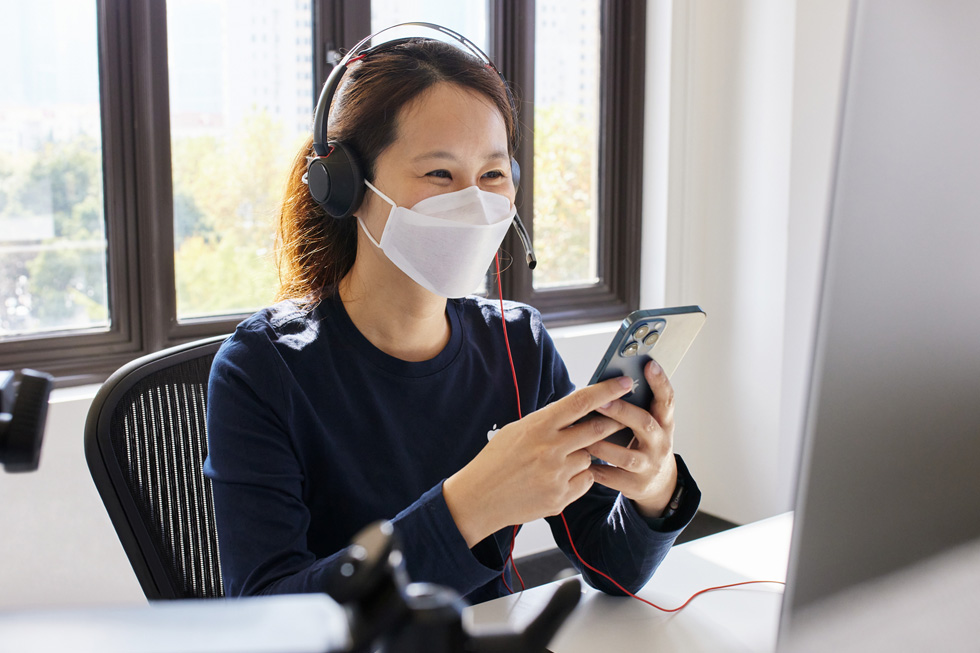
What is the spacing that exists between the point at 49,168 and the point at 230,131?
1.44 ft

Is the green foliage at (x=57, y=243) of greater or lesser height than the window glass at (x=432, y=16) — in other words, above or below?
below

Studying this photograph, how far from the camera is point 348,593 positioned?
0.26m

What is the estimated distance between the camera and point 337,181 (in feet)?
3.66

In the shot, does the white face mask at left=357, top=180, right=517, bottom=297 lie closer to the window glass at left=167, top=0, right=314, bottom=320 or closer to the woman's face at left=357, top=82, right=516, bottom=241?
the woman's face at left=357, top=82, right=516, bottom=241

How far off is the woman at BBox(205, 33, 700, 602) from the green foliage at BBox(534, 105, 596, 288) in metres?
1.58

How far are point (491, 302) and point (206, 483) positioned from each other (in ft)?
1.61

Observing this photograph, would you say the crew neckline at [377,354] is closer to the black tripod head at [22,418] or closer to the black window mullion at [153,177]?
the black tripod head at [22,418]

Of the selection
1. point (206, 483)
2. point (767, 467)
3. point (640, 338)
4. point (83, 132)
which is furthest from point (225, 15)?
point (767, 467)

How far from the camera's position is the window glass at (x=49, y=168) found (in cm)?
190

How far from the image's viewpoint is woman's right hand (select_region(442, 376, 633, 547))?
82cm

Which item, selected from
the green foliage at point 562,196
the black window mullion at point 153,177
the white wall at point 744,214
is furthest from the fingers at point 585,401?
the green foliage at point 562,196

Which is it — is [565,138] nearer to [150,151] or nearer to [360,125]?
[150,151]

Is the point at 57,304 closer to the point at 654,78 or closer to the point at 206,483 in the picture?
the point at 206,483

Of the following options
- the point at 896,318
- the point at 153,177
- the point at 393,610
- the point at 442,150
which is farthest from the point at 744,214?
the point at 393,610
